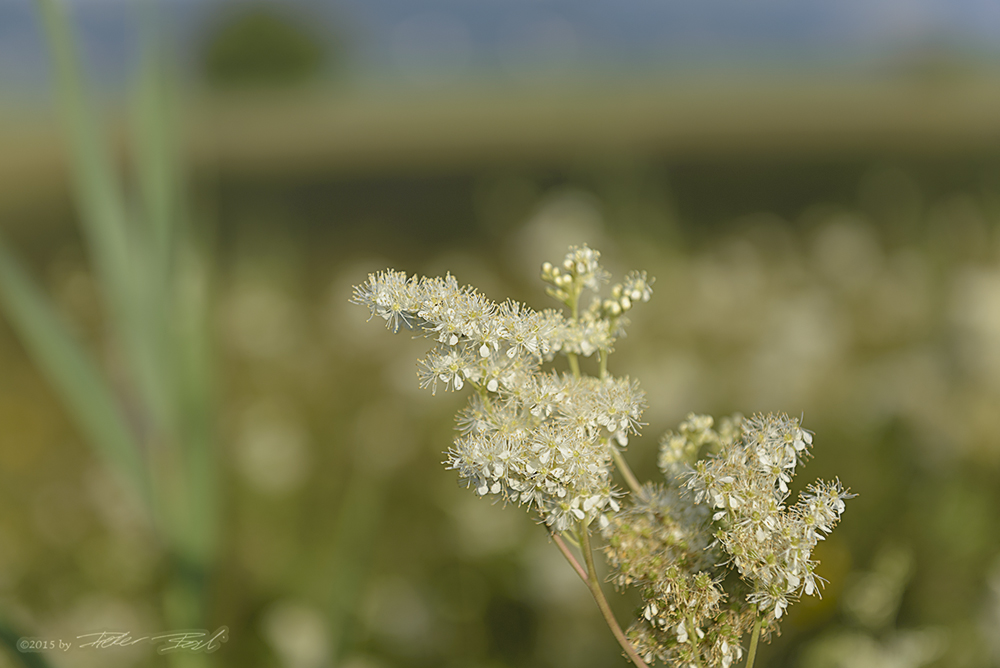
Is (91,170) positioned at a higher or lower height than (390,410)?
lower

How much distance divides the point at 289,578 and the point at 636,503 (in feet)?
6.07

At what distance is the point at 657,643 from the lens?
2.27ft

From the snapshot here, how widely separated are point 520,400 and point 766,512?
253 millimetres

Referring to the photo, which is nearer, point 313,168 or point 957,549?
point 957,549

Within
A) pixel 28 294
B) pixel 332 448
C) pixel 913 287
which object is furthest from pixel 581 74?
pixel 28 294

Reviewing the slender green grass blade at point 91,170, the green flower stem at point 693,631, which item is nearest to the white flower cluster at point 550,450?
the green flower stem at point 693,631

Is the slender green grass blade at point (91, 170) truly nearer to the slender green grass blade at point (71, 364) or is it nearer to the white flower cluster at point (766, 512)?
the slender green grass blade at point (71, 364)

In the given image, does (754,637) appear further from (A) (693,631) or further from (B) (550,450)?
(B) (550,450)

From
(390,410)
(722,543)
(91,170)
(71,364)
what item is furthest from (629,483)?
(390,410)

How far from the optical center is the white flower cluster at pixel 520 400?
2.10ft

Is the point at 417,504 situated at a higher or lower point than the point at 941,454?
higher

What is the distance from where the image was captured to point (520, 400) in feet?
2.23

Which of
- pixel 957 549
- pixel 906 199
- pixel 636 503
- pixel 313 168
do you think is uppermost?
pixel 313 168

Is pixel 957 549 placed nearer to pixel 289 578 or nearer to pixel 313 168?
pixel 289 578
